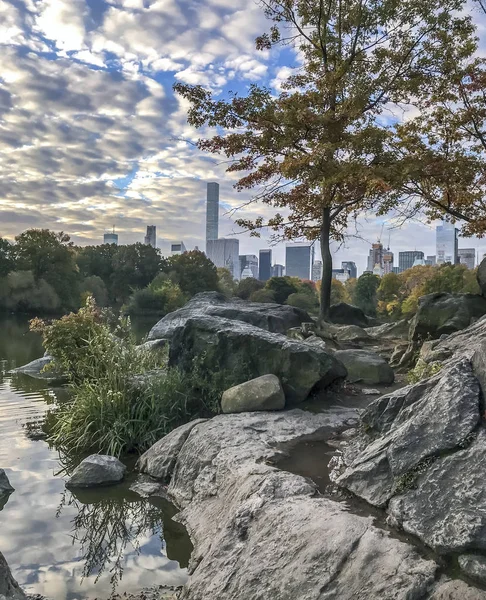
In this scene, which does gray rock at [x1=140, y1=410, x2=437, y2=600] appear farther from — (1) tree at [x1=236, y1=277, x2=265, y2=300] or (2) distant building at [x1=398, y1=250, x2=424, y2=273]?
Result: (2) distant building at [x1=398, y1=250, x2=424, y2=273]

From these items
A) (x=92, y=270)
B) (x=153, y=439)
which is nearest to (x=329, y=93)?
(x=153, y=439)

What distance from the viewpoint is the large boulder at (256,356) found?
23.7 ft

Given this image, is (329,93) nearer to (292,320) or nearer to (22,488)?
(292,320)

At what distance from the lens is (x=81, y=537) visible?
495 cm

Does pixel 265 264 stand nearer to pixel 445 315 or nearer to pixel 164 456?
pixel 445 315

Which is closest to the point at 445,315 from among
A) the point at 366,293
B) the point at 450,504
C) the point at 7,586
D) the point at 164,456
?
the point at 164,456

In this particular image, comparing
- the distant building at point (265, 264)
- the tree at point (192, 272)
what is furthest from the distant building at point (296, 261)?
the tree at point (192, 272)

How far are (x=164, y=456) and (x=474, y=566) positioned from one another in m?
4.00

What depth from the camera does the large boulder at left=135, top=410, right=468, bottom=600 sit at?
2.97m

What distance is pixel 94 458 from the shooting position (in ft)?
20.4

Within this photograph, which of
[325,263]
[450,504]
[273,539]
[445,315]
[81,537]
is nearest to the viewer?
[450,504]

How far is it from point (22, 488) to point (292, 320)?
30.6 ft

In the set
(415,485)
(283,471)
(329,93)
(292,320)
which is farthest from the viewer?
(292,320)

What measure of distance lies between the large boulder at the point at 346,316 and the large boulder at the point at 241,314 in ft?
2.56
